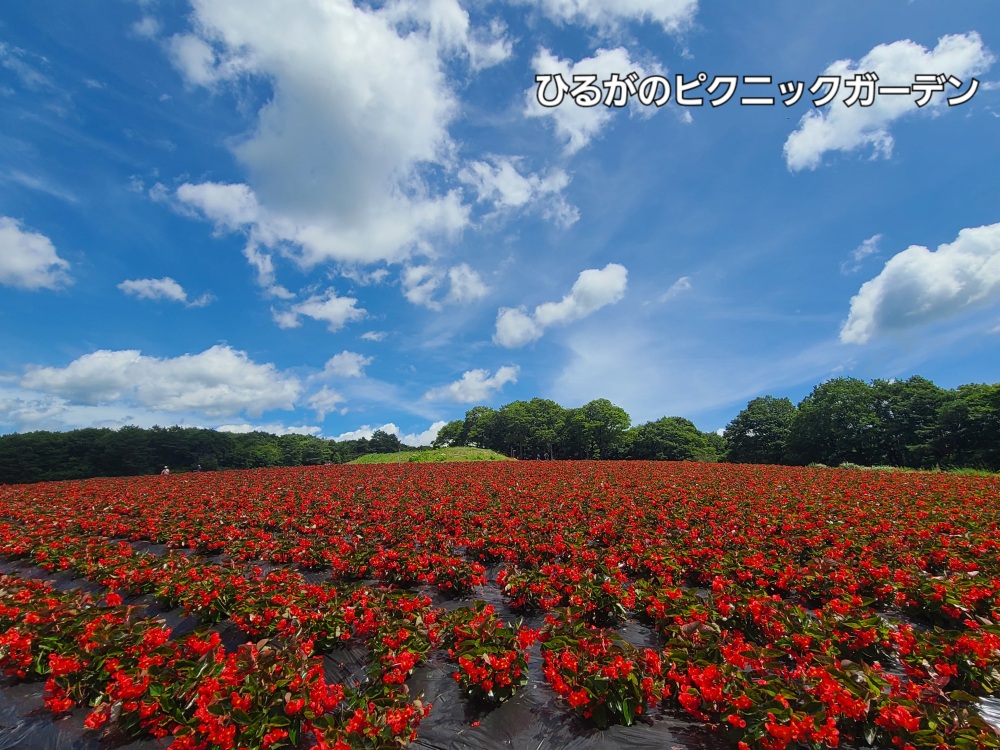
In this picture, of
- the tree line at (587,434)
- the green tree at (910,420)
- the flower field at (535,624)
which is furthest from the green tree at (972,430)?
the flower field at (535,624)

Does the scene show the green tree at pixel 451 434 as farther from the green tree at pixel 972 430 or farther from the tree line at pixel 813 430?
the green tree at pixel 972 430

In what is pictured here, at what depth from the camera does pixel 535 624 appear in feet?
17.8

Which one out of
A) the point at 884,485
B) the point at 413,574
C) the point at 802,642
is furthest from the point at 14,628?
the point at 884,485

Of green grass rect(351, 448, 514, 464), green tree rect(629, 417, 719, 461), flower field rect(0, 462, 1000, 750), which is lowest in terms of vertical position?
flower field rect(0, 462, 1000, 750)

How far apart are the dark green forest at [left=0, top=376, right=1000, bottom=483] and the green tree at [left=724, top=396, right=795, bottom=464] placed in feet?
0.49

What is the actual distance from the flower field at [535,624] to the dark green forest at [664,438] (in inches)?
1069

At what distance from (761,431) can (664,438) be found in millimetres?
13302

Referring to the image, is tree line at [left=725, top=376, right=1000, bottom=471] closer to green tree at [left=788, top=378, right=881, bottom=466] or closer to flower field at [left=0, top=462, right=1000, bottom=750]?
green tree at [left=788, top=378, right=881, bottom=466]

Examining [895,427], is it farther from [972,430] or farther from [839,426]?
[972,430]

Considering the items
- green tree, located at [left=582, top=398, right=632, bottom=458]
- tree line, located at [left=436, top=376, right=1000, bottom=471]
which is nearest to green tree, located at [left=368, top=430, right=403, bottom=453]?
tree line, located at [left=436, top=376, right=1000, bottom=471]

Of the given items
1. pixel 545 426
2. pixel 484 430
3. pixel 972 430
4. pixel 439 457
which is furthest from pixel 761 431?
pixel 439 457

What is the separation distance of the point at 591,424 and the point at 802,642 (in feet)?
206

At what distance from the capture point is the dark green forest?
123 feet

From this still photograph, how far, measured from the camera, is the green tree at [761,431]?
56.7 metres
